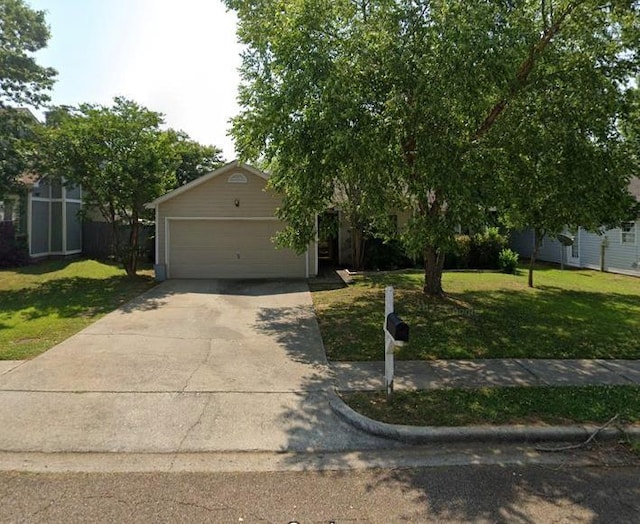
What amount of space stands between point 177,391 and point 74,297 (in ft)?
26.6

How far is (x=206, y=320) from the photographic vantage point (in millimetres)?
9797

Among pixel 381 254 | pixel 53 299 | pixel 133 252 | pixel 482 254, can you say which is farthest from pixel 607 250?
pixel 53 299

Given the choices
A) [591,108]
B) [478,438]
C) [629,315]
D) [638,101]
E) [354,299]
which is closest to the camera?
[478,438]

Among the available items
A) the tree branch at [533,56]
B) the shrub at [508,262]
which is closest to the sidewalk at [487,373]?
→ the tree branch at [533,56]

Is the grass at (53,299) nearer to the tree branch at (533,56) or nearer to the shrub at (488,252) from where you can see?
the tree branch at (533,56)

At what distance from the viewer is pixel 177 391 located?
227 inches

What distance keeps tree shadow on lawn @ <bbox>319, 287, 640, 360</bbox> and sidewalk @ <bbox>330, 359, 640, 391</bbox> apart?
312mm

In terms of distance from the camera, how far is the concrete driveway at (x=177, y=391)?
452 centimetres

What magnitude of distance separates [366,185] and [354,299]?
4.05 m

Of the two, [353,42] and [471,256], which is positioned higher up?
[353,42]

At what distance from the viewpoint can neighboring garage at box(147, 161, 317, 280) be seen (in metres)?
15.9

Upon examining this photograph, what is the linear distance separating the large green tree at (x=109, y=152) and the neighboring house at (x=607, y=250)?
14.5m

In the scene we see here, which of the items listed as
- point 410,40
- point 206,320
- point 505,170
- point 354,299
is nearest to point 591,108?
point 505,170

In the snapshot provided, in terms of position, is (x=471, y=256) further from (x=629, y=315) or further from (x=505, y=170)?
(x=505, y=170)
